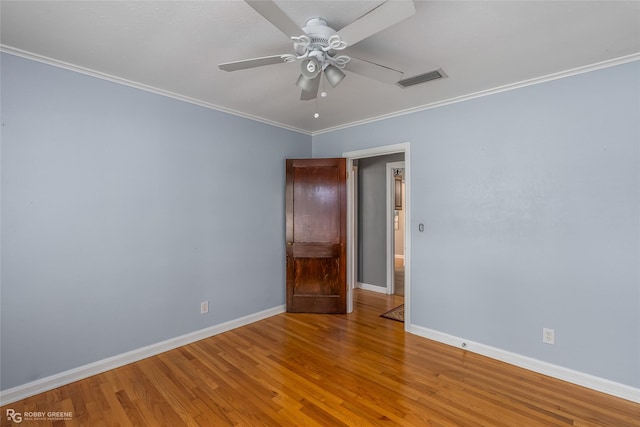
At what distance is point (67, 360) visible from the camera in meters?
2.32

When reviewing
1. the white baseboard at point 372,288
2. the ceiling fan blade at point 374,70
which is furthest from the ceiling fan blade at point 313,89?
the white baseboard at point 372,288

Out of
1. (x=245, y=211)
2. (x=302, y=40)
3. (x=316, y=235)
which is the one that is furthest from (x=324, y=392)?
(x=302, y=40)

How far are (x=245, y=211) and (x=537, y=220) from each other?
9.73 feet

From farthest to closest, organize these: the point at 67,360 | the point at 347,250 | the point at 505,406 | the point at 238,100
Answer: the point at 347,250
the point at 238,100
the point at 67,360
the point at 505,406

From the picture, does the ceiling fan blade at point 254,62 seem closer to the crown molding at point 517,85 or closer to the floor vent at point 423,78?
the floor vent at point 423,78

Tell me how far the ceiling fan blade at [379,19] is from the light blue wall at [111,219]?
2175 mm

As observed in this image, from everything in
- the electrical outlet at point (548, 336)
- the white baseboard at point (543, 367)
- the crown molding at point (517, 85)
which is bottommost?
the white baseboard at point (543, 367)

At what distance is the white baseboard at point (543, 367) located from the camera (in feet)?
7.08

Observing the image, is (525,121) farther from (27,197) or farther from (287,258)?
(27,197)

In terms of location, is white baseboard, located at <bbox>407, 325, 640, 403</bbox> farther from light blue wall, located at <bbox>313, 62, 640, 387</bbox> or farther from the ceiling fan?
the ceiling fan

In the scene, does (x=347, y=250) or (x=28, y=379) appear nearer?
(x=28, y=379)

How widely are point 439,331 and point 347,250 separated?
4.66 ft

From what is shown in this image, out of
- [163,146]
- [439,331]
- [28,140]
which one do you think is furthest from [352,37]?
[439,331]

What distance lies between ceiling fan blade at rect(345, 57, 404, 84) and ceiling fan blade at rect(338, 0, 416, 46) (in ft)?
0.68
